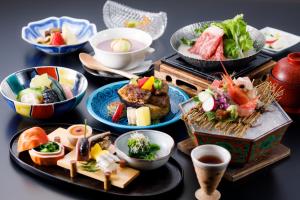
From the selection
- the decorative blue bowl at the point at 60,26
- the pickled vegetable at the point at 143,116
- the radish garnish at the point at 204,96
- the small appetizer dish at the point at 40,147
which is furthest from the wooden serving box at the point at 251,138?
the decorative blue bowl at the point at 60,26

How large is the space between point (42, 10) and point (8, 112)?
1183mm

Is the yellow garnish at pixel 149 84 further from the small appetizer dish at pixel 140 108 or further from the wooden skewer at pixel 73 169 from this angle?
the wooden skewer at pixel 73 169

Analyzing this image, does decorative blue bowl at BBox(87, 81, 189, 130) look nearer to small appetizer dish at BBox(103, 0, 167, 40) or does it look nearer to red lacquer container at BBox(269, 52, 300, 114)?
red lacquer container at BBox(269, 52, 300, 114)

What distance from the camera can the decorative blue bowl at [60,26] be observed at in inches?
126

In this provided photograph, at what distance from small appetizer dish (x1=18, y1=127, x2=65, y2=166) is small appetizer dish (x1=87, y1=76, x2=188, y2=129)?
0.27m

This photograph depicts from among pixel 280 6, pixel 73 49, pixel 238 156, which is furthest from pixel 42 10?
pixel 238 156

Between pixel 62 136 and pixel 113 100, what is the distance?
413 millimetres

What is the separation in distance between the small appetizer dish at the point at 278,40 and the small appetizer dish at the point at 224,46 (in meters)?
0.26

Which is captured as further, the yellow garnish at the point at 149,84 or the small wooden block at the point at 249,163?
the yellow garnish at the point at 149,84

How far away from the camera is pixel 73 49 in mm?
3211

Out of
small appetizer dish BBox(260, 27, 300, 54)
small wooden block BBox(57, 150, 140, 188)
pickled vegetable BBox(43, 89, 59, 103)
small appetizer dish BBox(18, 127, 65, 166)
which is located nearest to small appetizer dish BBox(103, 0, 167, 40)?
small appetizer dish BBox(260, 27, 300, 54)

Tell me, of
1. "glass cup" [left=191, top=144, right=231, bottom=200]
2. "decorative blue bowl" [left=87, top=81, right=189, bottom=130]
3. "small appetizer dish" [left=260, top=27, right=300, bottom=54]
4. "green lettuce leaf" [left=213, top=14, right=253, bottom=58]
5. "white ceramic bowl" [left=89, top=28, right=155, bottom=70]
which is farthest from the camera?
"small appetizer dish" [left=260, top=27, right=300, bottom=54]

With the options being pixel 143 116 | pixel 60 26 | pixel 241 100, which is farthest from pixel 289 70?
pixel 60 26

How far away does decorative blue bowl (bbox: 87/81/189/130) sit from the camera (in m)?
2.51
